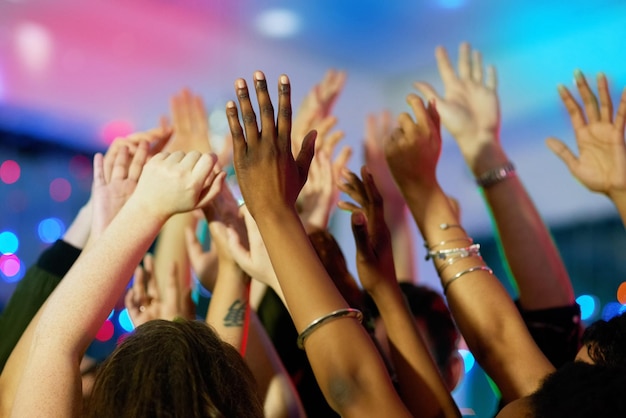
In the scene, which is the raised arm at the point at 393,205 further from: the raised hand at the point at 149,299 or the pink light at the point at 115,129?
the pink light at the point at 115,129

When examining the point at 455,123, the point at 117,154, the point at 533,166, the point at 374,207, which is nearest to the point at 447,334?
the point at 455,123

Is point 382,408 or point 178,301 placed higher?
point 178,301

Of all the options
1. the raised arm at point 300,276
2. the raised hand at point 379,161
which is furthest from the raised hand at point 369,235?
the raised hand at point 379,161

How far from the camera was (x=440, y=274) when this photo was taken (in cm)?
108

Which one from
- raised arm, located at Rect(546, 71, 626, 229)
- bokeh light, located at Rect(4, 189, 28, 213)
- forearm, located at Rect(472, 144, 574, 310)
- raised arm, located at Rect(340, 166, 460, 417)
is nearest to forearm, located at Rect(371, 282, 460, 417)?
raised arm, located at Rect(340, 166, 460, 417)

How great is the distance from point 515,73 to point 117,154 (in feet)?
9.40

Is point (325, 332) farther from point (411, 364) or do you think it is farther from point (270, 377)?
point (270, 377)

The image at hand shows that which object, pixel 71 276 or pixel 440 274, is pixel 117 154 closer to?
pixel 71 276

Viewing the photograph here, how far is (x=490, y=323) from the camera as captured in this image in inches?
40.3

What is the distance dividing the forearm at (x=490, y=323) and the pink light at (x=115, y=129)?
227 centimetres

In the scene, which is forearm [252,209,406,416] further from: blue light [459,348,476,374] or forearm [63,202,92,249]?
blue light [459,348,476,374]

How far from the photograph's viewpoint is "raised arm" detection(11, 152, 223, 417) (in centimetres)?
85

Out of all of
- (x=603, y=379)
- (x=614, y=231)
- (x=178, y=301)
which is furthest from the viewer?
(x=614, y=231)

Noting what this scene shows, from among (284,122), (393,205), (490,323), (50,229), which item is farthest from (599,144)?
(50,229)
